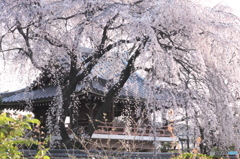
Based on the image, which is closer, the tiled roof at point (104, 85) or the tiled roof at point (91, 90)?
the tiled roof at point (104, 85)

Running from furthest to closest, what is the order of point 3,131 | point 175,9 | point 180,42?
point 180,42 → point 175,9 → point 3,131

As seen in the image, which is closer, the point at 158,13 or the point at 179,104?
the point at 158,13

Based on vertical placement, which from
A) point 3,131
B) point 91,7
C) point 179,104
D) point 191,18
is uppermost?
point 91,7

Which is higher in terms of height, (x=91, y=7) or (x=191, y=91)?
(x=91, y=7)

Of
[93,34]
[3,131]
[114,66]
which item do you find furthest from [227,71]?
[3,131]

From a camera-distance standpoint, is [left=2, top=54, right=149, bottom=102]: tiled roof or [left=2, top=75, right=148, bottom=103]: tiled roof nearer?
[left=2, top=54, right=149, bottom=102]: tiled roof

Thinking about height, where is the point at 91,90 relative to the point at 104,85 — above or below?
below

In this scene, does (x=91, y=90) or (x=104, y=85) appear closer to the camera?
(x=91, y=90)

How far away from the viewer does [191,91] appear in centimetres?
820

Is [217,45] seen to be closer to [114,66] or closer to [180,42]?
[180,42]

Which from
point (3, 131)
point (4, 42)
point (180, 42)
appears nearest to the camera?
point (3, 131)

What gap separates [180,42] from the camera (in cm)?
787

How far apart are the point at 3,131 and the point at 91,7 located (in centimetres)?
498

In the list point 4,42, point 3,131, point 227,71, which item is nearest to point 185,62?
point 227,71
